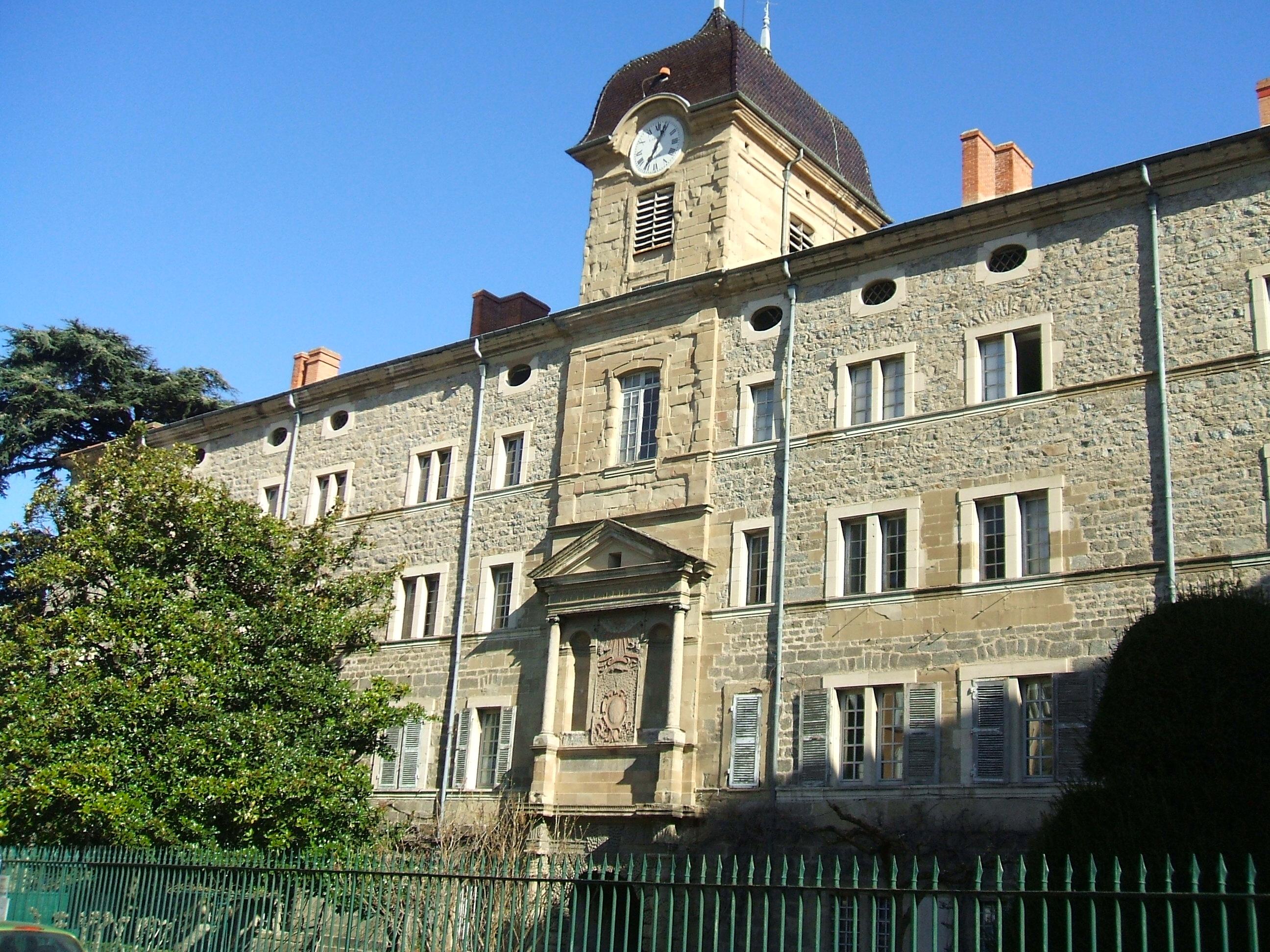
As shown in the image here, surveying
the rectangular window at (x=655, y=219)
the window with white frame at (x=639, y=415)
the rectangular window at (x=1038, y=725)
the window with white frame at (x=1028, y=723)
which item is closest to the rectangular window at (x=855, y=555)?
the window with white frame at (x=1028, y=723)

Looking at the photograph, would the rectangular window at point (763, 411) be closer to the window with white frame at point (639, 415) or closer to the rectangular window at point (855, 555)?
the window with white frame at point (639, 415)

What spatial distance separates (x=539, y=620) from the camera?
26031 millimetres

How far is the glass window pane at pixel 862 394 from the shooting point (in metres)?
23.2

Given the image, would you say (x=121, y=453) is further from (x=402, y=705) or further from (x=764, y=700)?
(x=764, y=700)

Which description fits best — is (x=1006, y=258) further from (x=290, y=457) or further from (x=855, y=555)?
(x=290, y=457)

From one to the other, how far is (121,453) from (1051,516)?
16217mm

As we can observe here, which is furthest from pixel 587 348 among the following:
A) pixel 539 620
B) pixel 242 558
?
pixel 242 558

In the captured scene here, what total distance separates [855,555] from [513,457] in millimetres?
8475

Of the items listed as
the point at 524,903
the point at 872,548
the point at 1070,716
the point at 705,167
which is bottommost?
the point at 524,903

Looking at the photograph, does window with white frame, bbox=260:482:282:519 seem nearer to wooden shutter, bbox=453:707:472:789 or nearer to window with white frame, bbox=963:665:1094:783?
wooden shutter, bbox=453:707:472:789

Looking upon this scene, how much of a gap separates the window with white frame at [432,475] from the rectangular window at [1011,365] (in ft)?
38.7

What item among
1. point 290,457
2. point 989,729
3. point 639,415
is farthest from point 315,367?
point 989,729

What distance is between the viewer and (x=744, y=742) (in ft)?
73.6

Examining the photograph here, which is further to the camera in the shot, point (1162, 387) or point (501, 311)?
point (501, 311)
